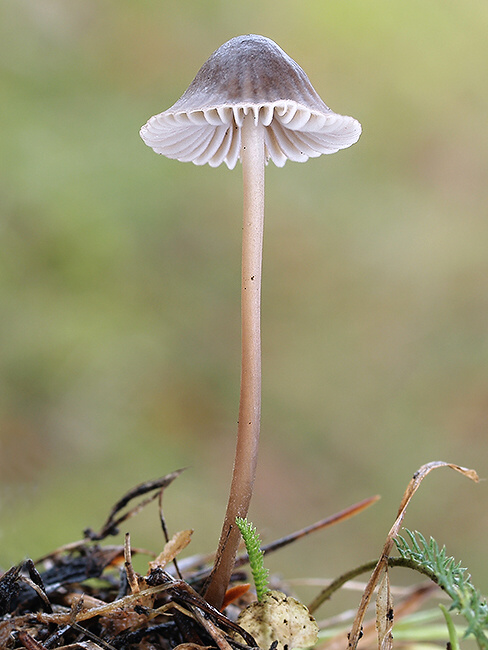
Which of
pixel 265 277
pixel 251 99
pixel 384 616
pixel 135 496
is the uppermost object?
pixel 265 277

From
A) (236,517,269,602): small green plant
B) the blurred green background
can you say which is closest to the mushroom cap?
(236,517,269,602): small green plant

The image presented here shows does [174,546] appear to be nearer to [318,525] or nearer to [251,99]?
[318,525]

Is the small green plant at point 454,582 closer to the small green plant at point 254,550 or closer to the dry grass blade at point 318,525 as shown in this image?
the small green plant at point 254,550

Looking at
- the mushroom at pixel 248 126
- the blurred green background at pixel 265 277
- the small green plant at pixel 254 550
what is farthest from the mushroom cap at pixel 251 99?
the blurred green background at pixel 265 277

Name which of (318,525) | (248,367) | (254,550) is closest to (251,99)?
(248,367)

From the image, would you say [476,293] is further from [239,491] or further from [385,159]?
[239,491]

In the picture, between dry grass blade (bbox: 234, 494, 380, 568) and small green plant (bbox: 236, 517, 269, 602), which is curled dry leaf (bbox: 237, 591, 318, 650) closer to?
small green plant (bbox: 236, 517, 269, 602)

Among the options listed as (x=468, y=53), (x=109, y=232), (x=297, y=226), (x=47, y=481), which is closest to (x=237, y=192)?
(x=297, y=226)
